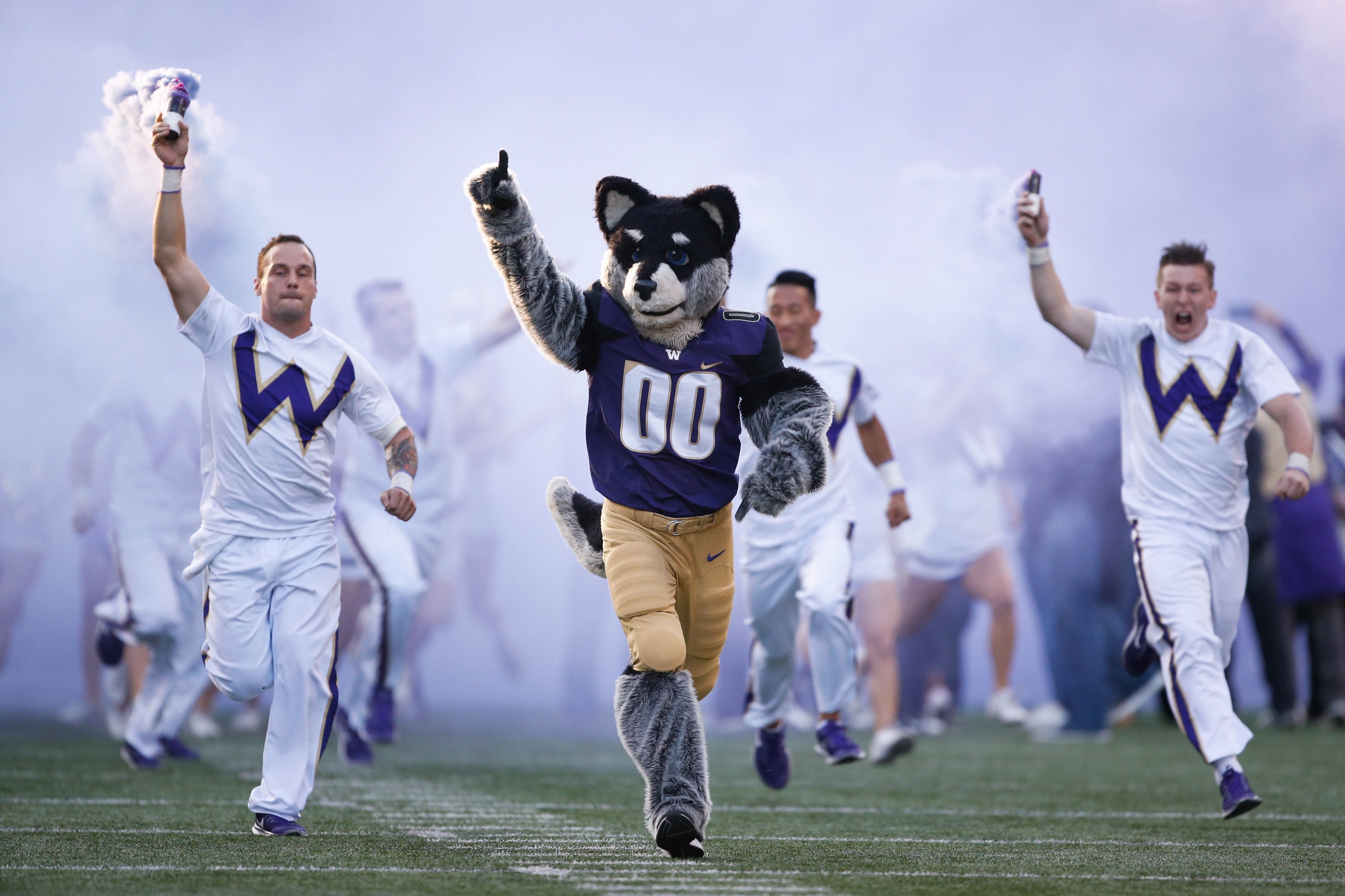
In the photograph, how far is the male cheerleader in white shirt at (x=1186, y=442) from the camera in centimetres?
496

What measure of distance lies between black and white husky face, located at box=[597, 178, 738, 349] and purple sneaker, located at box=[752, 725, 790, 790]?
2553 millimetres

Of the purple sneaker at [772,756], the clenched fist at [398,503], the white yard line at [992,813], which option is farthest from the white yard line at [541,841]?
the purple sneaker at [772,756]

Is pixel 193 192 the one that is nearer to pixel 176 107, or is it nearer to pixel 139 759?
pixel 139 759

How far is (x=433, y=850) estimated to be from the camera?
3.92 metres

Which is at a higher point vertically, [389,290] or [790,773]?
[389,290]

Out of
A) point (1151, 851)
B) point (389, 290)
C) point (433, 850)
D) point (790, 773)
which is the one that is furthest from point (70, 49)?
point (1151, 851)

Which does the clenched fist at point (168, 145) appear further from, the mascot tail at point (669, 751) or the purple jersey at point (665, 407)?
the mascot tail at point (669, 751)

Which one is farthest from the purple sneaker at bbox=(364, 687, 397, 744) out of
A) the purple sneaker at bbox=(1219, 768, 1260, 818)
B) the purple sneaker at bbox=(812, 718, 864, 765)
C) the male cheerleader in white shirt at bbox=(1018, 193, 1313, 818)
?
the purple sneaker at bbox=(1219, 768, 1260, 818)

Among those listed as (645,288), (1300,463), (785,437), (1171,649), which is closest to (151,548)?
(645,288)

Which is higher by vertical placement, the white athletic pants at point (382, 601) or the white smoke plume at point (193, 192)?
the white smoke plume at point (193, 192)

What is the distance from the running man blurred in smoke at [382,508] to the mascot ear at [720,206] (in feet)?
9.78

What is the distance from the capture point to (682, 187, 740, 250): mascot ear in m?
4.14

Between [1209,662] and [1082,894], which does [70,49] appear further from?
[1082,894]

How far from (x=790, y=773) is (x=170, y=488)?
3.80 m
